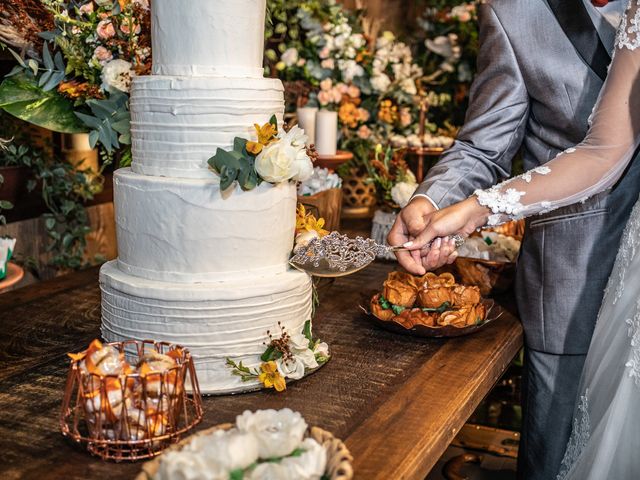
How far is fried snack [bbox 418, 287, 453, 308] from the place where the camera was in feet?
5.96

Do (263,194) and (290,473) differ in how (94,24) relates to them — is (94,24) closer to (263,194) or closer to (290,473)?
(263,194)

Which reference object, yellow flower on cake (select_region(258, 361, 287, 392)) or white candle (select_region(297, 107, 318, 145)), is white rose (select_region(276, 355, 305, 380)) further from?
white candle (select_region(297, 107, 318, 145))

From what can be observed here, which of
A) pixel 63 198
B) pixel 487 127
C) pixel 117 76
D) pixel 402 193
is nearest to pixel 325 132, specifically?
pixel 402 193

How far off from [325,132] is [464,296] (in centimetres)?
133

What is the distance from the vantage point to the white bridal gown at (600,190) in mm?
1452

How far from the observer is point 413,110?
147 inches

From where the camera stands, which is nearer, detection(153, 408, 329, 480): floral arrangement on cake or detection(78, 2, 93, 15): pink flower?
detection(153, 408, 329, 480): floral arrangement on cake

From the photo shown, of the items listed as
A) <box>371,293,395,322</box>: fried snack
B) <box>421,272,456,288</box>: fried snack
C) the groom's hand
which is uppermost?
the groom's hand

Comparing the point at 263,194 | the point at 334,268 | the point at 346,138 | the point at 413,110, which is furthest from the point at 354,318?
the point at 413,110

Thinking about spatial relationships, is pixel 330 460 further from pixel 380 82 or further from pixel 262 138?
pixel 380 82

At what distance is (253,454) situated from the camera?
3.11ft

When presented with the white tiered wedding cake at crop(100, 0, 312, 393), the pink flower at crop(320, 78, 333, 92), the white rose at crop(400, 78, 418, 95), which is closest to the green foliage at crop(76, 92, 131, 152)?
the white tiered wedding cake at crop(100, 0, 312, 393)

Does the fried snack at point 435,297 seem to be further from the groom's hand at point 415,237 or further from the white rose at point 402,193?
the white rose at point 402,193

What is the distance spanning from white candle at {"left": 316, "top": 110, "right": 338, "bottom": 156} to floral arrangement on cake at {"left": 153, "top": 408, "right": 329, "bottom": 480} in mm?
2050
